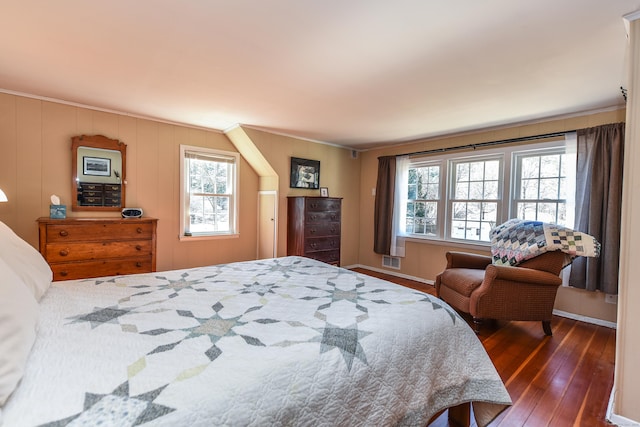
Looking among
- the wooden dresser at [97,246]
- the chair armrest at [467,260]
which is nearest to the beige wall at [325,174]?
the wooden dresser at [97,246]

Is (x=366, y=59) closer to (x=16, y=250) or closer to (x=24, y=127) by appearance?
(x=16, y=250)

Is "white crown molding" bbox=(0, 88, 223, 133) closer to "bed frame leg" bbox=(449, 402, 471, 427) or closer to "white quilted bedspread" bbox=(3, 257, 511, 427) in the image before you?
"white quilted bedspread" bbox=(3, 257, 511, 427)

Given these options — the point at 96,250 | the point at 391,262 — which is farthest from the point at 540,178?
the point at 96,250

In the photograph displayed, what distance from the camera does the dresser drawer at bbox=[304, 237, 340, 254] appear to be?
13.7 ft

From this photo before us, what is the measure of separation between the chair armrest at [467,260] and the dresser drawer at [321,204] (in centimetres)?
176

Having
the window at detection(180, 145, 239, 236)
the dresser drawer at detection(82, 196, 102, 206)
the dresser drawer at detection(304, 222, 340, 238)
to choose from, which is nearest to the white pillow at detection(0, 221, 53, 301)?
the dresser drawer at detection(82, 196, 102, 206)

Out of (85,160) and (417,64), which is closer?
(417,64)

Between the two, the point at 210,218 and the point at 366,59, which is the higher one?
the point at 366,59

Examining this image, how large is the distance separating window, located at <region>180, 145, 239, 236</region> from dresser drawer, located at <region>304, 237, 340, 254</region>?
1.11m

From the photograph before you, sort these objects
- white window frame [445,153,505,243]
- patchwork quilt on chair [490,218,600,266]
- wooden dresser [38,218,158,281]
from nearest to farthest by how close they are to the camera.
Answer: patchwork quilt on chair [490,218,600,266]
wooden dresser [38,218,158,281]
white window frame [445,153,505,243]

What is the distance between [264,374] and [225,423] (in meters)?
0.16

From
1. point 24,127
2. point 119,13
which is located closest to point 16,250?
point 119,13

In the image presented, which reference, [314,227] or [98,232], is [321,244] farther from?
[98,232]

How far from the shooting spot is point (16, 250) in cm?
134
